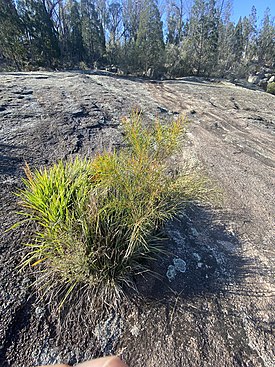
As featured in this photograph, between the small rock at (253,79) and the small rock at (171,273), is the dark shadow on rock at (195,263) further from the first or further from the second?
the small rock at (253,79)

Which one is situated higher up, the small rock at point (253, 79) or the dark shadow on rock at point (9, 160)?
the dark shadow on rock at point (9, 160)

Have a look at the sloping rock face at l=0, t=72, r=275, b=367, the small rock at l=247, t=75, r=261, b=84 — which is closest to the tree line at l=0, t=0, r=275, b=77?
the small rock at l=247, t=75, r=261, b=84

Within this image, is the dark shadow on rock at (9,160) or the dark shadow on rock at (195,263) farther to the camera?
the dark shadow on rock at (9,160)

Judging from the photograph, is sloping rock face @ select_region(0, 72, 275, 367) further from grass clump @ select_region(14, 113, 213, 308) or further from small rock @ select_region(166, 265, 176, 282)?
grass clump @ select_region(14, 113, 213, 308)

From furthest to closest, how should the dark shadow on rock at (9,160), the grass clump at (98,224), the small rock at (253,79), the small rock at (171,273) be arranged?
the small rock at (253,79) → the dark shadow on rock at (9,160) → the small rock at (171,273) → the grass clump at (98,224)

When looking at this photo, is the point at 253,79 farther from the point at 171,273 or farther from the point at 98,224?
the point at 98,224

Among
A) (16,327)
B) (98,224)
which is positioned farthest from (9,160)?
(16,327)

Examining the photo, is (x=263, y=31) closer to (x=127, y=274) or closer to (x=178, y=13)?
(x=178, y=13)

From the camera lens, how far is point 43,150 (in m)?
2.49

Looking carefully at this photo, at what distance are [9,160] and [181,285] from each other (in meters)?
1.97

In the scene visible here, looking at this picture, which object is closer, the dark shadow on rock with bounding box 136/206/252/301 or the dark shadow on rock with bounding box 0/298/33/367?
the dark shadow on rock with bounding box 0/298/33/367

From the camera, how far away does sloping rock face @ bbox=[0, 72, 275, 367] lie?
3.25ft

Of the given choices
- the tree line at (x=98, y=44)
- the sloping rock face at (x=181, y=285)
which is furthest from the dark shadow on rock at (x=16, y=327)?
the tree line at (x=98, y=44)

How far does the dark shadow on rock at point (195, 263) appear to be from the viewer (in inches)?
49.2
